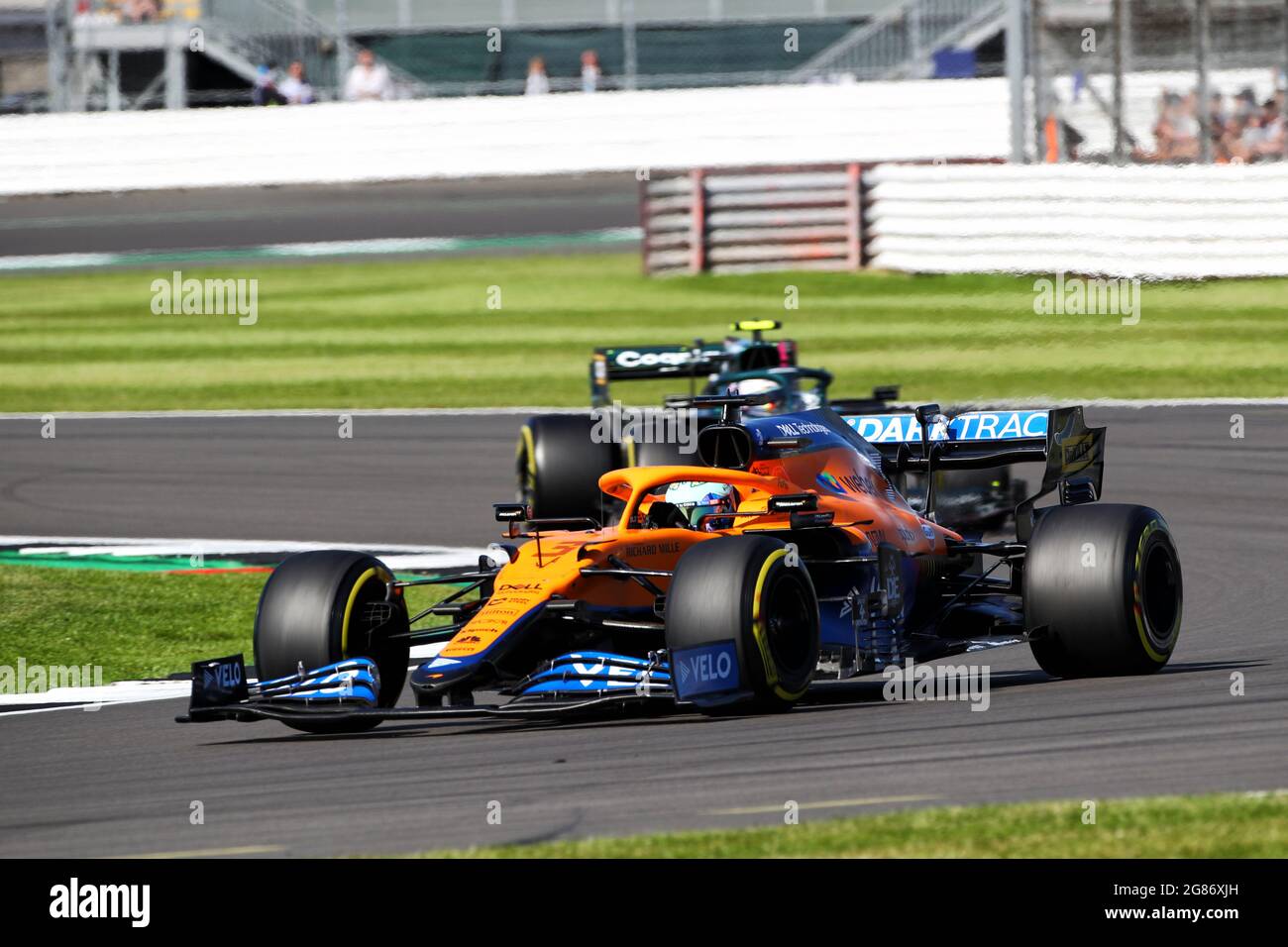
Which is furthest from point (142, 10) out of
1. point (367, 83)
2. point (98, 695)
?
point (98, 695)

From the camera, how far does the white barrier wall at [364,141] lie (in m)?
35.2

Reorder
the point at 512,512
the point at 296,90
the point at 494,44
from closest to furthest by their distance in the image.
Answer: the point at 512,512, the point at 296,90, the point at 494,44

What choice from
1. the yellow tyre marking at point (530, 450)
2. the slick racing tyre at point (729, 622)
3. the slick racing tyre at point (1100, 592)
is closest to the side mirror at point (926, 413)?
the slick racing tyre at point (1100, 592)

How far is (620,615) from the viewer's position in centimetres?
902

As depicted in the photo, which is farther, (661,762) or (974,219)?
(974,219)

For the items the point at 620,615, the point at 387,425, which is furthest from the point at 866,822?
the point at 387,425

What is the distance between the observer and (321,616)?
29.4ft

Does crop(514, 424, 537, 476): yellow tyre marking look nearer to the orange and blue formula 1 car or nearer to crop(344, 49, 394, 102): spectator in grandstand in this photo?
the orange and blue formula 1 car

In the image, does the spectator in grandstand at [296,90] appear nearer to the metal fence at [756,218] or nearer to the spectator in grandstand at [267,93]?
the spectator in grandstand at [267,93]

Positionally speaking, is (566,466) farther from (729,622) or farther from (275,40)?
(275,40)

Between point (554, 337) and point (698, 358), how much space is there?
1024cm

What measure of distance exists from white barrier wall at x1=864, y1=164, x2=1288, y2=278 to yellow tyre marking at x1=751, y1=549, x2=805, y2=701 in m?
14.9

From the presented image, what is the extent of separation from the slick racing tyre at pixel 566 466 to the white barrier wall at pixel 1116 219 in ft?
30.8

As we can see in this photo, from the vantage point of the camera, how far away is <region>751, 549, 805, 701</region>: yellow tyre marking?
829 centimetres
